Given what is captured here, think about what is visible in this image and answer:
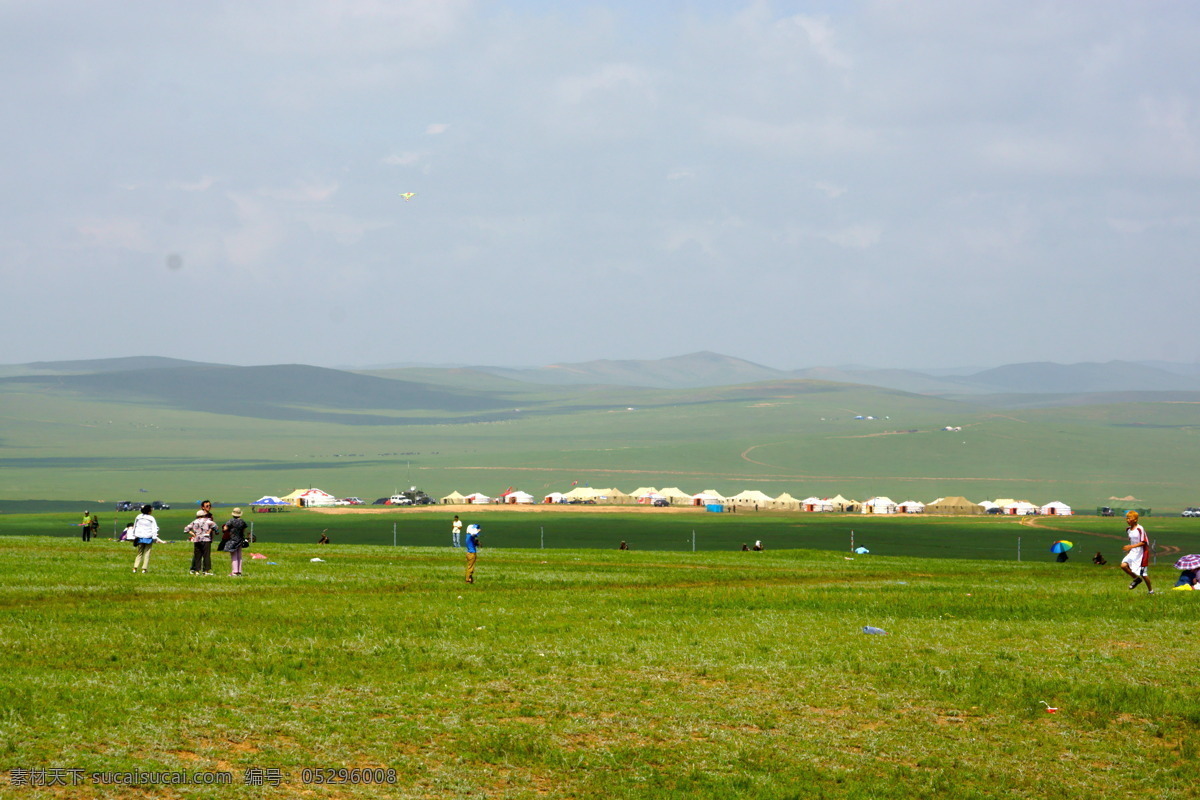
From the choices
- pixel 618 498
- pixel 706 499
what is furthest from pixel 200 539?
pixel 618 498

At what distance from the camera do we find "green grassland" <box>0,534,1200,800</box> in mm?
14047

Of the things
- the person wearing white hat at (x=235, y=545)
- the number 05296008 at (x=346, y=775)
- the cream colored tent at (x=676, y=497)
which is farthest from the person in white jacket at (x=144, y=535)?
the cream colored tent at (x=676, y=497)

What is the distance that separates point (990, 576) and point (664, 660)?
27.6m

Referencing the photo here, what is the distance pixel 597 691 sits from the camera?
17.9m

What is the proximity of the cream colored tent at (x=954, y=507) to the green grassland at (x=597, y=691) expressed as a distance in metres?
119

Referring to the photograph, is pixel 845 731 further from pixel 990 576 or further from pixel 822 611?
pixel 990 576

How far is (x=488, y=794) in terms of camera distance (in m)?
13.3

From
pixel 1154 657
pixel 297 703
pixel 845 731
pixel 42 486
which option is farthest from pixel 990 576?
pixel 42 486

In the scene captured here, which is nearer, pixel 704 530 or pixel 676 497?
pixel 704 530

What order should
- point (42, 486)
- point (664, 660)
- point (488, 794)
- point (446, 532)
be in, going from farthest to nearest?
point (42, 486) → point (446, 532) → point (664, 660) → point (488, 794)

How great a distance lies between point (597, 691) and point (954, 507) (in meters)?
137

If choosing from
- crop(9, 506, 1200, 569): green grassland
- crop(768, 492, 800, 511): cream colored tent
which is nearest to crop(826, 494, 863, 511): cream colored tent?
crop(768, 492, 800, 511): cream colored tent

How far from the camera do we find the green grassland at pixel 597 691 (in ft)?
46.1

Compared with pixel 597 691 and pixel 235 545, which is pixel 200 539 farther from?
pixel 597 691
